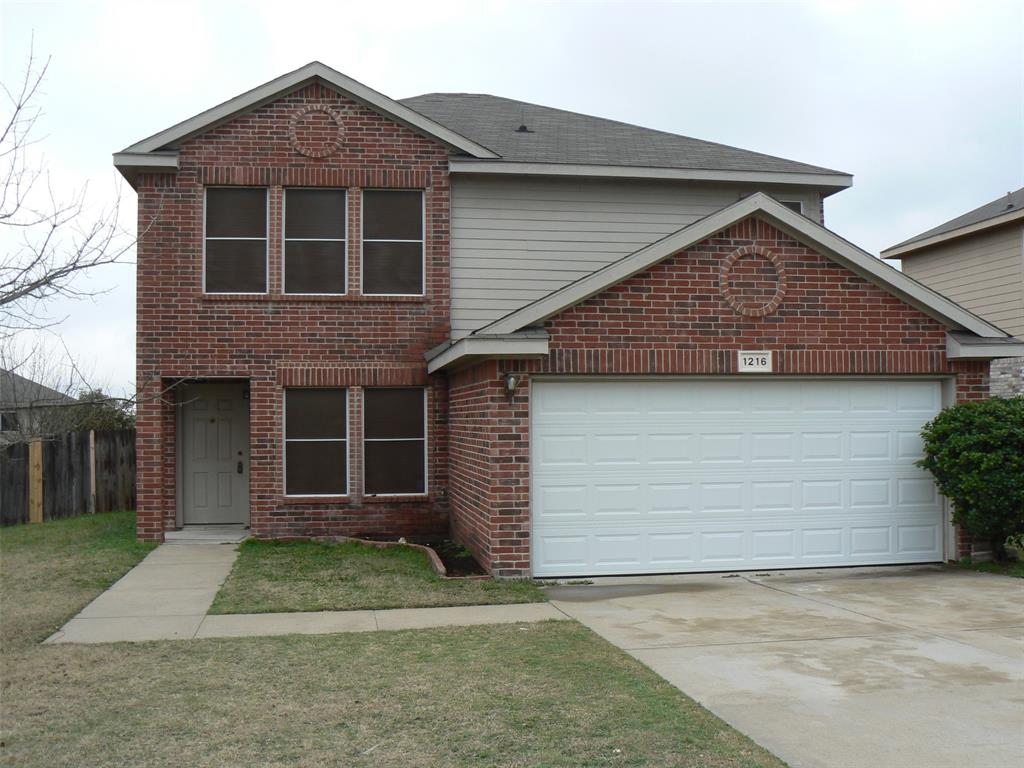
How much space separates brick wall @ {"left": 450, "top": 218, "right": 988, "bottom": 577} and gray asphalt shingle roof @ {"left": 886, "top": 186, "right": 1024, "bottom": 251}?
27.9 feet

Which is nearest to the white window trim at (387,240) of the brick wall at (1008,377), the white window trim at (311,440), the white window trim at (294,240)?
the white window trim at (294,240)

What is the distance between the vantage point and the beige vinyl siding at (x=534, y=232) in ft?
47.9

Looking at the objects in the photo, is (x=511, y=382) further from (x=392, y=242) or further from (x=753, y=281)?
(x=392, y=242)

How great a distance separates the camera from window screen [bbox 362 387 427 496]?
14.3 meters

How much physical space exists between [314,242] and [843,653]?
9.80m

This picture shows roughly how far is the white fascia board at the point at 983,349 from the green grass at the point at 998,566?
97.3 inches

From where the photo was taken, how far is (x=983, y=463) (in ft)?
34.6

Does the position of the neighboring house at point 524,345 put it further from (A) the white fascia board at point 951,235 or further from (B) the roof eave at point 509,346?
(A) the white fascia board at point 951,235

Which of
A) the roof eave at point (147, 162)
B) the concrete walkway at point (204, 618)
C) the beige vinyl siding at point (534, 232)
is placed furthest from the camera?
the beige vinyl siding at point (534, 232)

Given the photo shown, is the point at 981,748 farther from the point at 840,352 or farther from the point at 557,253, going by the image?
the point at 557,253

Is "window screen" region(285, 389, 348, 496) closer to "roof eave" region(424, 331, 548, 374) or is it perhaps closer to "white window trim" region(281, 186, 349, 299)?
"white window trim" region(281, 186, 349, 299)

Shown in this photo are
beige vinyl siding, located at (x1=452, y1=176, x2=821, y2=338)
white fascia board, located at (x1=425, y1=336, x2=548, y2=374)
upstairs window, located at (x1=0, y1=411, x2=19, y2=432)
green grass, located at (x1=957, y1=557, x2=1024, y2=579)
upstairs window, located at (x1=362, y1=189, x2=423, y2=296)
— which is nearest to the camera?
upstairs window, located at (x1=0, y1=411, x2=19, y2=432)

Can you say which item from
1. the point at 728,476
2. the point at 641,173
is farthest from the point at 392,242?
the point at 728,476

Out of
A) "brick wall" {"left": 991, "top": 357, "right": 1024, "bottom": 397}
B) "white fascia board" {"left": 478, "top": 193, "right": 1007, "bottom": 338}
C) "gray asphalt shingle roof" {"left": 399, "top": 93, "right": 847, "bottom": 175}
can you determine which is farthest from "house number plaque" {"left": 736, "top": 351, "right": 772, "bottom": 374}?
"brick wall" {"left": 991, "top": 357, "right": 1024, "bottom": 397}
